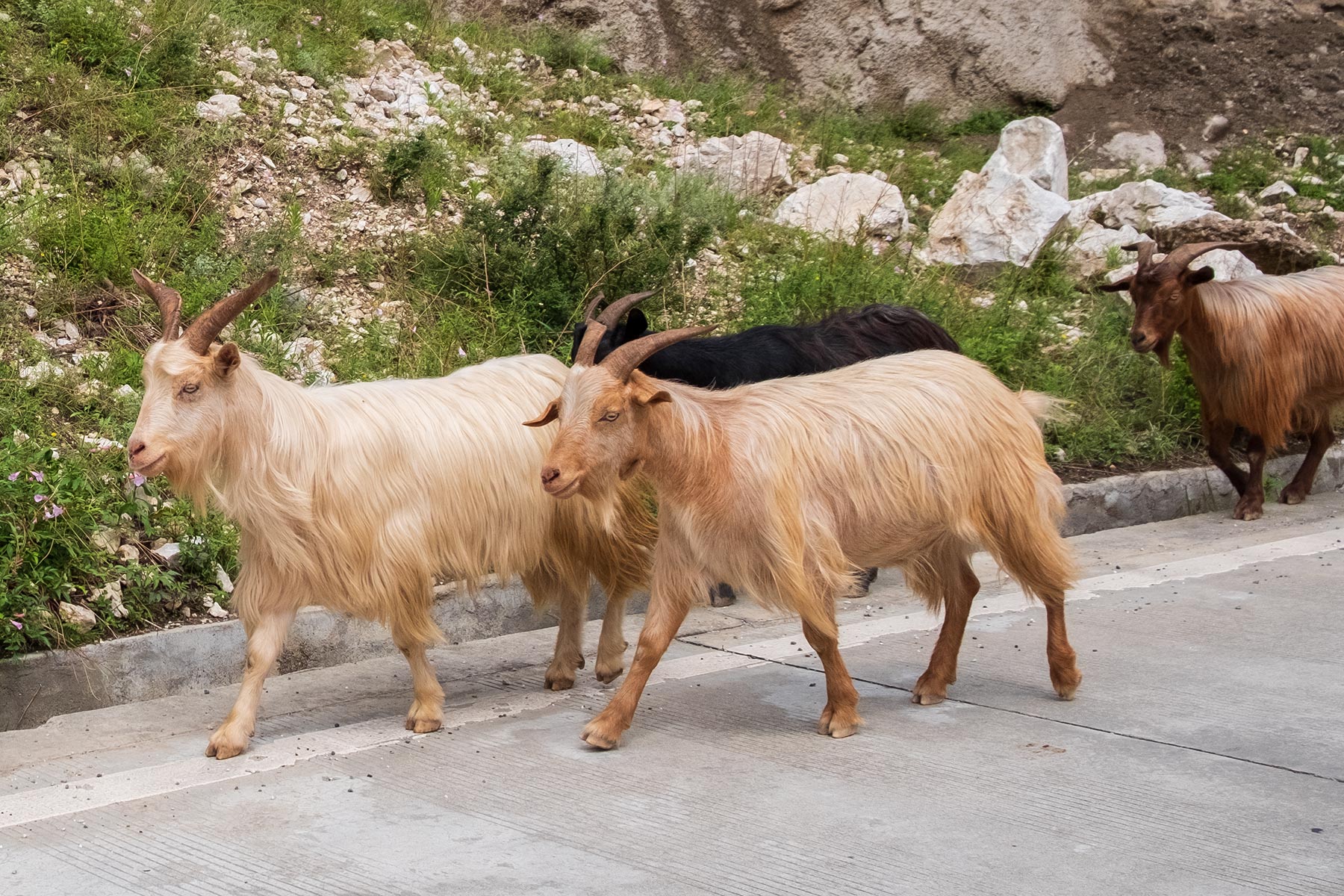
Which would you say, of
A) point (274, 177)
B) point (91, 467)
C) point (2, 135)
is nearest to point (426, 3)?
point (274, 177)

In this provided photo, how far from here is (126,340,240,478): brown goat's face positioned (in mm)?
4422

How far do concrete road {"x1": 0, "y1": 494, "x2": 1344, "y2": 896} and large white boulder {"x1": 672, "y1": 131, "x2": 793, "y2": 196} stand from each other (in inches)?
227

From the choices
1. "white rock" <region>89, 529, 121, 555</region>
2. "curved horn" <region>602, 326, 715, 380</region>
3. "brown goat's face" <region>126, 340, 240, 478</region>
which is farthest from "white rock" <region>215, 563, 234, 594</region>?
"curved horn" <region>602, 326, 715, 380</region>

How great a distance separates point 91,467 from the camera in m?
6.00

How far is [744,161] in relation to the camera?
1136cm

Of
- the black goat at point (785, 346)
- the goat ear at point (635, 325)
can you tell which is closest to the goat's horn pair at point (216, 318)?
the black goat at point (785, 346)

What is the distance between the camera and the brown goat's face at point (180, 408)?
4.42 m

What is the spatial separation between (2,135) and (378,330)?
2566 mm

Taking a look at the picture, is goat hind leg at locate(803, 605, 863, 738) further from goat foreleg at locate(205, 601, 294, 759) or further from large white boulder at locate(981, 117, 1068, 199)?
large white boulder at locate(981, 117, 1068, 199)

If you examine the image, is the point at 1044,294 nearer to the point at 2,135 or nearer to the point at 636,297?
the point at 636,297

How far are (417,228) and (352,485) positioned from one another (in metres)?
4.53

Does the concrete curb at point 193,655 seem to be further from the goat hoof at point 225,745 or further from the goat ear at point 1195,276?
the goat ear at point 1195,276

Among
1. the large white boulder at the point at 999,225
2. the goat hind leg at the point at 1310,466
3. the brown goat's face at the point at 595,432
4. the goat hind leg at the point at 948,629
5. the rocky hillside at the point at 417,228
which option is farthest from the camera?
the large white boulder at the point at 999,225

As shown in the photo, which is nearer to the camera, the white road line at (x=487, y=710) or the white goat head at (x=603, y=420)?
the white road line at (x=487, y=710)
